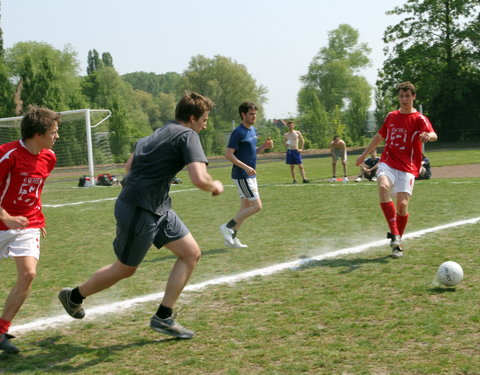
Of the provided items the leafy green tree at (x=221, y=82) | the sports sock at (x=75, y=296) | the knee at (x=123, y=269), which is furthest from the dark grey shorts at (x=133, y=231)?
the leafy green tree at (x=221, y=82)

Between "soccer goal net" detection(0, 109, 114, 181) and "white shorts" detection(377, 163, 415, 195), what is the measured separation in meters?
18.0

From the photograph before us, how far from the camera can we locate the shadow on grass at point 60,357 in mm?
3811

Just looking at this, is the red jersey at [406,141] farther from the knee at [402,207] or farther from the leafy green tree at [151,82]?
the leafy green tree at [151,82]

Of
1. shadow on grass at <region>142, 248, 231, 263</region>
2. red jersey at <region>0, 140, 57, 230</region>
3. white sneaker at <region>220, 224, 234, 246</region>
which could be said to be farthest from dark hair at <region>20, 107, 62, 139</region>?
white sneaker at <region>220, 224, 234, 246</region>

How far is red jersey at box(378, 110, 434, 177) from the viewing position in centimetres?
731

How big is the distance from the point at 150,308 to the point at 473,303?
108 inches

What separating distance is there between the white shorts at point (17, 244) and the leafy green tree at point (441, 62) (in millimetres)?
45621

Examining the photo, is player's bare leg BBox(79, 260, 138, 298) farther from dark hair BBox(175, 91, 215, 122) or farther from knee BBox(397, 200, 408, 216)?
knee BBox(397, 200, 408, 216)

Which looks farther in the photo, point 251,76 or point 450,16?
point 251,76

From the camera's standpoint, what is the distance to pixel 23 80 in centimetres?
4856

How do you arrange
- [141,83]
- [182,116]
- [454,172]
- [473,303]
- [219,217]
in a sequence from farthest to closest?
[141,83] < [454,172] < [219,217] < [473,303] < [182,116]

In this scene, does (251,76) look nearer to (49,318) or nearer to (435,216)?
(435,216)

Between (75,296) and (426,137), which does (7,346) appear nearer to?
(75,296)

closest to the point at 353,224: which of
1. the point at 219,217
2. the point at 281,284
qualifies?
the point at 219,217
